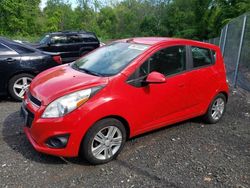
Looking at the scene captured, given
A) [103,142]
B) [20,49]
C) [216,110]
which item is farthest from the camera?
[20,49]

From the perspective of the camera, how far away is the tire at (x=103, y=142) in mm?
3953

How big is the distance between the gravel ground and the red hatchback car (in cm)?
27

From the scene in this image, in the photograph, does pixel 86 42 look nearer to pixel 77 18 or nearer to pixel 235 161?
pixel 235 161

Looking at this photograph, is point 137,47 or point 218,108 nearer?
point 137,47

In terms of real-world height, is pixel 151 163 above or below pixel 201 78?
below

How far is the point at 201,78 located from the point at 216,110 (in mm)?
956

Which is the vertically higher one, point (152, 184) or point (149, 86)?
point (149, 86)

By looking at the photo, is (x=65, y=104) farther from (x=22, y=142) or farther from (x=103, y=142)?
(x=22, y=142)

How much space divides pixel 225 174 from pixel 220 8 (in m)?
32.4

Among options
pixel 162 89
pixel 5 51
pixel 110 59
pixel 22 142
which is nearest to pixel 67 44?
pixel 5 51

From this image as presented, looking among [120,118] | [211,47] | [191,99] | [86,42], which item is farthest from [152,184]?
[86,42]

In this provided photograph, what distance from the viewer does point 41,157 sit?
425 centimetres

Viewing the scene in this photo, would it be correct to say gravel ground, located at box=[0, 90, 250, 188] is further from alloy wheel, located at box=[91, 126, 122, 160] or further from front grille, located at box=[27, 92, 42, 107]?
front grille, located at box=[27, 92, 42, 107]

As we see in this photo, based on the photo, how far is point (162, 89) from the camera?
4691 millimetres
